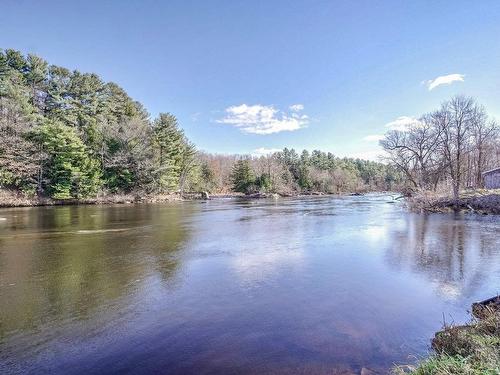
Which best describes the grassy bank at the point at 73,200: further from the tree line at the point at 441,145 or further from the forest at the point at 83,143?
the tree line at the point at 441,145

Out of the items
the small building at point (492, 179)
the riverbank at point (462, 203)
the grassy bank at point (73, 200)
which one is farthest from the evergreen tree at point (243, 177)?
the small building at point (492, 179)

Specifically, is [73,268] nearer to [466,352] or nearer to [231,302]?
[231,302]

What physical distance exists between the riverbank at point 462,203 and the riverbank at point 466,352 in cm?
2415

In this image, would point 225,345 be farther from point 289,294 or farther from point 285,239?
point 285,239

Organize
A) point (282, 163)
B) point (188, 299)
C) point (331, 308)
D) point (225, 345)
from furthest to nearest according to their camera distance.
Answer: point (282, 163), point (188, 299), point (331, 308), point (225, 345)

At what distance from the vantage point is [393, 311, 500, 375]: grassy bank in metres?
3.12

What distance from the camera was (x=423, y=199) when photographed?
28156mm

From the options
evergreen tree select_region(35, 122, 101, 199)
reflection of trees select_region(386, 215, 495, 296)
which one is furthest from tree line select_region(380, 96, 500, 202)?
evergreen tree select_region(35, 122, 101, 199)

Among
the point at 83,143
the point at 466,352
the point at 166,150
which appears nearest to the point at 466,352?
the point at 466,352

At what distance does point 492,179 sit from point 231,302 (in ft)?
134

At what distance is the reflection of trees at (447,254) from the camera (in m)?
8.27

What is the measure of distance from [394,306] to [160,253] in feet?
26.1

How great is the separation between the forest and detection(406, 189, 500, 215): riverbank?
14.4m

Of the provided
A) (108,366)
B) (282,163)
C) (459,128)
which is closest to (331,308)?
(108,366)
